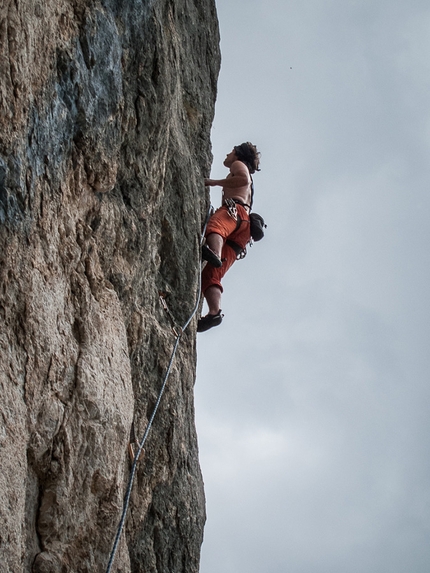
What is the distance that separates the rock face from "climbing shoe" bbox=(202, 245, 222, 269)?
32cm

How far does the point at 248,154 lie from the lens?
824 centimetres

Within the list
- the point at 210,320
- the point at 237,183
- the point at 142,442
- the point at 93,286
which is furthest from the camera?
the point at 237,183

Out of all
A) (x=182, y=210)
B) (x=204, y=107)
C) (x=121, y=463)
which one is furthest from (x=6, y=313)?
(x=204, y=107)

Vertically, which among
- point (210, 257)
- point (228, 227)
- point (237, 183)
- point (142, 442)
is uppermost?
point (237, 183)

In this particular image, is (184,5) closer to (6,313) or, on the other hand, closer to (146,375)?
(146,375)

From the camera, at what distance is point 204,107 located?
7910 millimetres

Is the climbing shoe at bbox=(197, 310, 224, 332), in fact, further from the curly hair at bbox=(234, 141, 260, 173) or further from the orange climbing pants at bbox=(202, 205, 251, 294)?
the curly hair at bbox=(234, 141, 260, 173)

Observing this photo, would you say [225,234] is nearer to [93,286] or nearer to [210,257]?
[210,257]

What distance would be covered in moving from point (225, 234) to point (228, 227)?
0.36 feet

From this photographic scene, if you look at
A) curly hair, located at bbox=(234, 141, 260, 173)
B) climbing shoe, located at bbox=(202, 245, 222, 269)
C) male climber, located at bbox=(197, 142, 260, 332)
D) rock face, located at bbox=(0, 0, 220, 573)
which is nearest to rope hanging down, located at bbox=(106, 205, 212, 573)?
rock face, located at bbox=(0, 0, 220, 573)

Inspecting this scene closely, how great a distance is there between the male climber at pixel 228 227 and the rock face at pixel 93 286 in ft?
1.76

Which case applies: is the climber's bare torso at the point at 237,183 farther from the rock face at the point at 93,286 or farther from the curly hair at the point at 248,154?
the rock face at the point at 93,286

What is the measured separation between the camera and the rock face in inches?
154

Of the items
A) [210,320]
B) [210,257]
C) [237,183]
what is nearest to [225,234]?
[210,257]
